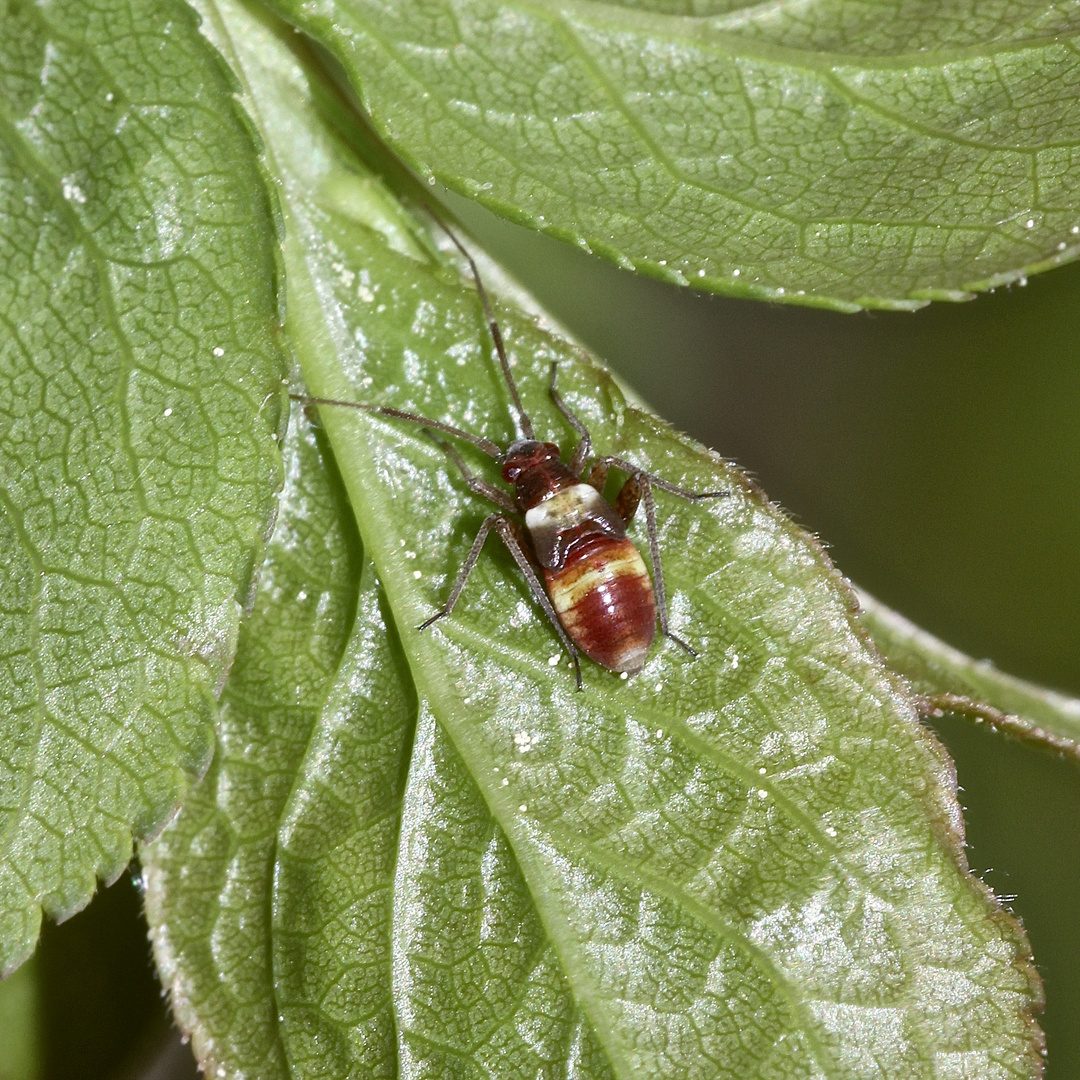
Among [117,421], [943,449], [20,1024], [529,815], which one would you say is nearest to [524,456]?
[529,815]

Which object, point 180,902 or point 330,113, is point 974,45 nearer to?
point 330,113

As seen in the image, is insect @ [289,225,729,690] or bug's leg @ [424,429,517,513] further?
bug's leg @ [424,429,517,513]

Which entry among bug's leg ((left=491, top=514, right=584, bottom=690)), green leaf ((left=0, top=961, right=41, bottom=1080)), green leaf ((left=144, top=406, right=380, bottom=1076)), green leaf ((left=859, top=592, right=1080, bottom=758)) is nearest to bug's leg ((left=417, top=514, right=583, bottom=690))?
bug's leg ((left=491, top=514, right=584, bottom=690))

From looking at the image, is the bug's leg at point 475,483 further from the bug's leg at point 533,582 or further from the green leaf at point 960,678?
the green leaf at point 960,678

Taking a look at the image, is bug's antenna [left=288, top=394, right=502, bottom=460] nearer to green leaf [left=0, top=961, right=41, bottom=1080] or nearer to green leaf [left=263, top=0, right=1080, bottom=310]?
green leaf [left=263, top=0, right=1080, bottom=310]

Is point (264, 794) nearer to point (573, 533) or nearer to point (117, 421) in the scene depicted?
point (117, 421)

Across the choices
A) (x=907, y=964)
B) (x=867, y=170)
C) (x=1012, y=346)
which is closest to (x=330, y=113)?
(x=867, y=170)

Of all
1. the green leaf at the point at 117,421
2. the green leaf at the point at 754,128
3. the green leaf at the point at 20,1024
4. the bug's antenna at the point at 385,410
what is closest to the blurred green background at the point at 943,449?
the green leaf at the point at 754,128
